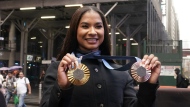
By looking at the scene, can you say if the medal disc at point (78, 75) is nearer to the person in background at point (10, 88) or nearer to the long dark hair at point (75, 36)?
the long dark hair at point (75, 36)

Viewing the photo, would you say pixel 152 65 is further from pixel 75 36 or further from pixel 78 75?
pixel 75 36

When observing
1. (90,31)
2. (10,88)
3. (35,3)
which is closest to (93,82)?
(90,31)

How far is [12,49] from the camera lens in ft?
93.6

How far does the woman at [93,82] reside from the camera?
1381 millimetres

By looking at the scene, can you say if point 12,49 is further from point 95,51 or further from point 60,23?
point 95,51

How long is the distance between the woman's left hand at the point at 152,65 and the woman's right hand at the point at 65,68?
316mm

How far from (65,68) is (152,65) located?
15.4 inches

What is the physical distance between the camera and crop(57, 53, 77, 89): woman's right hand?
4.12ft

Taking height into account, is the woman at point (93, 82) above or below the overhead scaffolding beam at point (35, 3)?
below

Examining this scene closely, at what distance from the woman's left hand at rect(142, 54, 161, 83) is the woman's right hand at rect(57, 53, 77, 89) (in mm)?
316

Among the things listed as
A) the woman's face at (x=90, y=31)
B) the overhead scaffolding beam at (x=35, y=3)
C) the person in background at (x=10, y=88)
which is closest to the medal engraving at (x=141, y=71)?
the woman's face at (x=90, y=31)

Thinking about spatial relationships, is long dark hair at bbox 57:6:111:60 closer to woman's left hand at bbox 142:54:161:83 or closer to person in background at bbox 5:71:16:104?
woman's left hand at bbox 142:54:161:83

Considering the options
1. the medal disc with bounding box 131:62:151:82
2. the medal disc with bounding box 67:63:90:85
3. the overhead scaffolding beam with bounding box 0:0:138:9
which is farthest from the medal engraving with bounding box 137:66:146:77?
the overhead scaffolding beam with bounding box 0:0:138:9

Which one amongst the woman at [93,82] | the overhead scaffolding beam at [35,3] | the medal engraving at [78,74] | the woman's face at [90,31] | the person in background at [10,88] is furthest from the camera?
the overhead scaffolding beam at [35,3]
